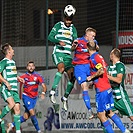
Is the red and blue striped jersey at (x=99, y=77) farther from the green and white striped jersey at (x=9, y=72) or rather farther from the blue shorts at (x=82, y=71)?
the green and white striped jersey at (x=9, y=72)

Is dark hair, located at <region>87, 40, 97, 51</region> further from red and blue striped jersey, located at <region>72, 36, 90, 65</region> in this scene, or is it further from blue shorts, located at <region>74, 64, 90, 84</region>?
blue shorts, located at <region>74, 64, 90, 84</region>

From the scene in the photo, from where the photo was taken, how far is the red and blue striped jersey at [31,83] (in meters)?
20.1

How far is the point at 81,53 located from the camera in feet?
50.9

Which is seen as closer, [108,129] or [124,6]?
[108,129]

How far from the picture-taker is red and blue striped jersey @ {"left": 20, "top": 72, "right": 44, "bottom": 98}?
20.1 meters

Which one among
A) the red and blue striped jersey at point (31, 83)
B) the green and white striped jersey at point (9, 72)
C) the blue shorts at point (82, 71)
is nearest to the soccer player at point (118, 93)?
the blue shorts at point (82, 71)

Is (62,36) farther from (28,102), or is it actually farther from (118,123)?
(28,102)

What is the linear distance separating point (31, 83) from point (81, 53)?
4.96m

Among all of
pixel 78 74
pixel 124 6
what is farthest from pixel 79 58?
pixel 124 6

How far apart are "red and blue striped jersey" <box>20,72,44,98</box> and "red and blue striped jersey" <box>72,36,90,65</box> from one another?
4568 mm

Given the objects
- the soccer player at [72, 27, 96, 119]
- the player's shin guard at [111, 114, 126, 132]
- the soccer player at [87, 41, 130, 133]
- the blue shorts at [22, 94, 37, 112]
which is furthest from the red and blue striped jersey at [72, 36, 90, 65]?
the blue shorts at [22, 94, 37, 112]

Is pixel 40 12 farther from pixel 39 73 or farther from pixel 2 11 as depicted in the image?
pixel 39 73

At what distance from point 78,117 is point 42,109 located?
1730mm

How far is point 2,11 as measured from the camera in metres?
28.7
